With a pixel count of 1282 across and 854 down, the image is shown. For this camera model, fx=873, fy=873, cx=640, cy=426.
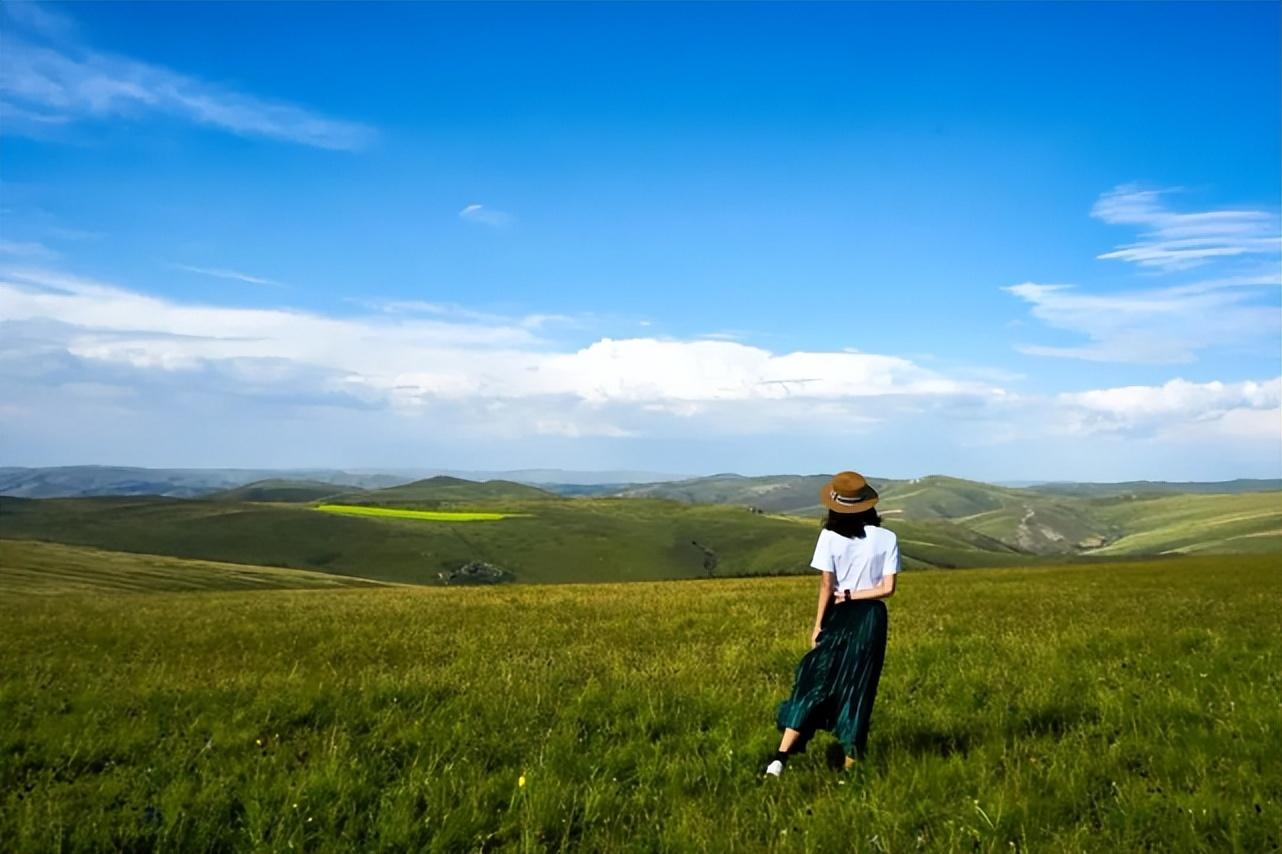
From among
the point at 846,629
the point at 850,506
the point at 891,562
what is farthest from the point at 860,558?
the point at 846,629

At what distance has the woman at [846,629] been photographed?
25.9 feet

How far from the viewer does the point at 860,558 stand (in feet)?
26.8

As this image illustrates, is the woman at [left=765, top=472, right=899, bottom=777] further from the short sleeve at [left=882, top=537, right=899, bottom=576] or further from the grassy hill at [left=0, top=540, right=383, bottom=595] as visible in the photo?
the grassy hill at [left=0, top=540, right=383, bottom=595]

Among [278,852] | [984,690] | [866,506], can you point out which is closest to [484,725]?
[278,852]

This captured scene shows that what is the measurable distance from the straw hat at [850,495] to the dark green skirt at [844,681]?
88 cm

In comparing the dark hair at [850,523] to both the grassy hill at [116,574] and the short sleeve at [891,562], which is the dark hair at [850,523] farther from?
the grassy hill at [116,574]

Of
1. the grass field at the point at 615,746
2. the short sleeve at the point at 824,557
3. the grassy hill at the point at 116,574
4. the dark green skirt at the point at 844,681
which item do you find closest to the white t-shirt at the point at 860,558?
the short sleeve at the point at 824,557

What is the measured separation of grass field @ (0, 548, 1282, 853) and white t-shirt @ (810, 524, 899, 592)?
159 cm

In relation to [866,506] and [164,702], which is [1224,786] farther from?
[164,702]

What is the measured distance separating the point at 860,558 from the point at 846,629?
0.69m

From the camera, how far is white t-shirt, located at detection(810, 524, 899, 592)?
26.7 feet

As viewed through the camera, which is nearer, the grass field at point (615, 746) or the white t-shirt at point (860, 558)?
the grass field at point (615, 746)

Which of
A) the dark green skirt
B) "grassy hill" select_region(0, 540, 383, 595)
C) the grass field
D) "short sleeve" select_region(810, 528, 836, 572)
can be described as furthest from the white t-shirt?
"grassy hill" select_region(0, 540, 383, 595)

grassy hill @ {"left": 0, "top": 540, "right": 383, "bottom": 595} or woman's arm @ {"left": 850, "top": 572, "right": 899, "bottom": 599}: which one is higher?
woman's arm @ {"left": 850, "top": 572, "right": 899, "bottom": 599}
